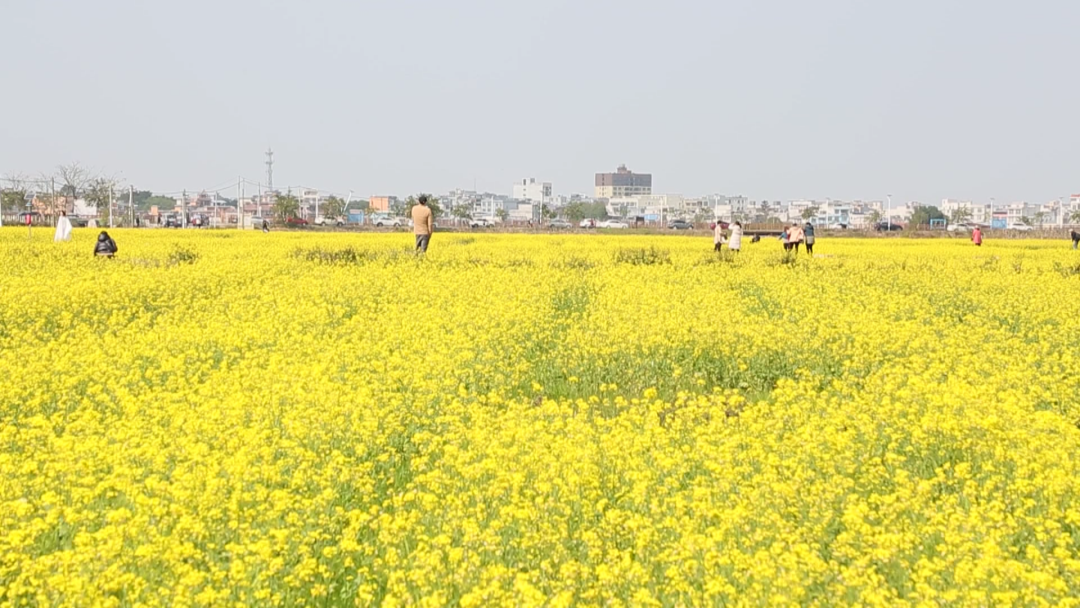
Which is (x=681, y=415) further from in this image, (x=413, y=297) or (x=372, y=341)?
(x=413, y=297)

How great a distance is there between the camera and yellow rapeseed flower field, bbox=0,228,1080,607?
4277 millimetres

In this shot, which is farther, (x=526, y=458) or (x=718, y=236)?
(x=718, y=236)

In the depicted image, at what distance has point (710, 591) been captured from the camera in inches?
155

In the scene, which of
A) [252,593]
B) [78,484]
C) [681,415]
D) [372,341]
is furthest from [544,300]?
[252,593]

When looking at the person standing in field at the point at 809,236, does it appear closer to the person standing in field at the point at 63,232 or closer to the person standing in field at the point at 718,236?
the person standing in field at the point at 718,236

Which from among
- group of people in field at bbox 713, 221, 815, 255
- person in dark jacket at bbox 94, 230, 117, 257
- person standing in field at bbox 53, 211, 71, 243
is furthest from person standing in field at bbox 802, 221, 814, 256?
person standing in field at bbox 53, 211, 71, 243

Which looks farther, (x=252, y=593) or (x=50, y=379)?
(x=50, y=379)

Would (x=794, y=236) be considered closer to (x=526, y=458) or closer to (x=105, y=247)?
(x=105, y=247)

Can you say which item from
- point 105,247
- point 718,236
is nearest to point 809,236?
point 718,236

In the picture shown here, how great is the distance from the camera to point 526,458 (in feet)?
19.2

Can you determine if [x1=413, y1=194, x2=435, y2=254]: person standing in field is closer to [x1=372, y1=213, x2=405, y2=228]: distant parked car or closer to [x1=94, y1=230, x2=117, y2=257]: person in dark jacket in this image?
[x1=94, y1=230, x2=117, y2=257]: person in dark jacket

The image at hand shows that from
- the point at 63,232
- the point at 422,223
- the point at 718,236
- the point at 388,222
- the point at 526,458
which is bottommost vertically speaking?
the point at 526,458

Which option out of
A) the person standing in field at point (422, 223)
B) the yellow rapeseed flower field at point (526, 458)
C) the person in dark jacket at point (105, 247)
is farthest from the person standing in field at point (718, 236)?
the person in dark jacket at point (105, 247)

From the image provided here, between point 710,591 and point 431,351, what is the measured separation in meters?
6.12
